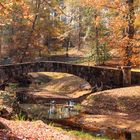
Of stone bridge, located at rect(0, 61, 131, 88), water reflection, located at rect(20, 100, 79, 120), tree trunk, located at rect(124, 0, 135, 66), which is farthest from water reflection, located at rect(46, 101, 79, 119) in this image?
tree trunk, located at rect(124, 0, 135, 66)

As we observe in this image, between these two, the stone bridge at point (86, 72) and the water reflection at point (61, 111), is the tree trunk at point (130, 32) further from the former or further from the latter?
the water reflection at point (61, 111)

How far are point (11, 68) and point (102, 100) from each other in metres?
11.9

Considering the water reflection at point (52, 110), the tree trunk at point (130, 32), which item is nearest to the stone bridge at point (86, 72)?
the tree trunk at point (130, 32)

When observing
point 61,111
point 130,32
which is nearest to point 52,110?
point 61,111

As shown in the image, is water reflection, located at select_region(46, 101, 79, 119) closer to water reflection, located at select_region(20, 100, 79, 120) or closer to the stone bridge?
water reflection, located at select_region(20, 100, 79, 120)

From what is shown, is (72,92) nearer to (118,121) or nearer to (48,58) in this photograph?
(118,121)

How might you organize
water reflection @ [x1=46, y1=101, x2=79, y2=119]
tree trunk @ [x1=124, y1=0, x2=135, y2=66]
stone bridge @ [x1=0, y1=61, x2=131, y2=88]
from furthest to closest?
1. stone bridge @ [x1=0, y1=61, x2=131, y2=88]
2. tree trunk @ [x1=124, y1=0, x2=135, y2=66]
3. water reflection @ [x1=46, y1=101, x2=79, y2=119]

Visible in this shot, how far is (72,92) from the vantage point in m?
37.6

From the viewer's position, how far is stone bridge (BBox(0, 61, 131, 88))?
3216cm

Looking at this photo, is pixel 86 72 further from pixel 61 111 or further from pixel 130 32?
pixel 61 111

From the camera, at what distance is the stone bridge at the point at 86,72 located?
3216 centimetres

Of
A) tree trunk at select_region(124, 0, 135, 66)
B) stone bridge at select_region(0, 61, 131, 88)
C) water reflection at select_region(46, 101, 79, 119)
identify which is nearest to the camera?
water reflection at select_region(46, 101, 79, 119)

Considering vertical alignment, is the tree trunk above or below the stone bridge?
above

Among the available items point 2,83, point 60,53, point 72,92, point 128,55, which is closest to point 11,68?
point 2,83
